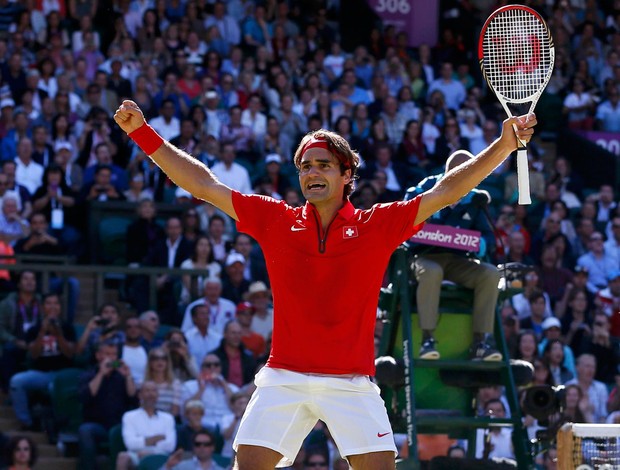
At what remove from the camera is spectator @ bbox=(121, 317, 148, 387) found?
12.1 meters

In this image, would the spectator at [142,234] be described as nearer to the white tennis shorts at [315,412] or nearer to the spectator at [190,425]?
the spectator at [190,425]

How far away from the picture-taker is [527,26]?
22.5 ft

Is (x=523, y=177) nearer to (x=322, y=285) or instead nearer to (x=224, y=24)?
(x=322, y=285)

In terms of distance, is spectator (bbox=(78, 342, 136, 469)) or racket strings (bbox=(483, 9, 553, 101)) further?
spectator (bbox=(78, 342, 136, 469))

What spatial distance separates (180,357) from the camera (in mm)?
12133

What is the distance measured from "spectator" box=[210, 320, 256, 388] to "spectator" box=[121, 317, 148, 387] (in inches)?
26.7

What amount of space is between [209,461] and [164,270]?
225 cm

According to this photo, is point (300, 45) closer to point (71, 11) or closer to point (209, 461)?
point (71, 11)

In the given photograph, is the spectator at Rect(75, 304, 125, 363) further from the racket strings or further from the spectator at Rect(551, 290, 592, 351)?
the racket strings

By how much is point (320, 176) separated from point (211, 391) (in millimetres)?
6521

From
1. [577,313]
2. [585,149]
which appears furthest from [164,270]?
[585,149]

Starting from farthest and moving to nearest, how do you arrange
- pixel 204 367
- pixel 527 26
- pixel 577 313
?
1. pixel 577 313
2. pixel 204 367
3. pixel 527 26

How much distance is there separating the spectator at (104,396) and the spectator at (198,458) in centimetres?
77

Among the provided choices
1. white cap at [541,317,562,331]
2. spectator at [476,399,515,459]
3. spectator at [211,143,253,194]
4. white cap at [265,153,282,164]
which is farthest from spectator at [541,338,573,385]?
white cap at [265,153,282,164]
